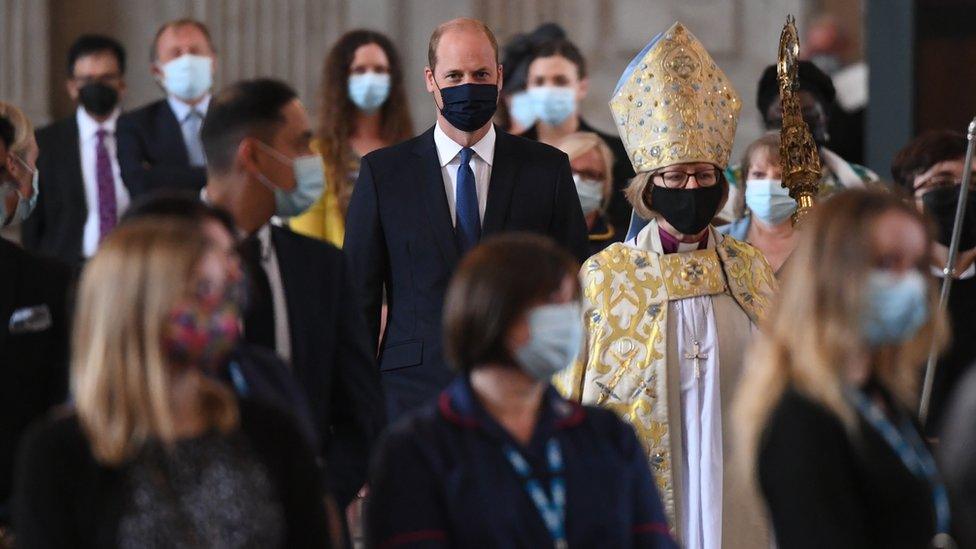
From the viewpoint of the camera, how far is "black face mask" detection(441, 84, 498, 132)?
677 cm

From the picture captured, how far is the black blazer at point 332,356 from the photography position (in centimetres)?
502

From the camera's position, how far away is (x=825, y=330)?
406cm

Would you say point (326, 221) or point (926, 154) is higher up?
point (926, 154)

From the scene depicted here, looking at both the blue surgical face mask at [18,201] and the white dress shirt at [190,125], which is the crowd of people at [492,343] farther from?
the white dress shirt at [190,125]

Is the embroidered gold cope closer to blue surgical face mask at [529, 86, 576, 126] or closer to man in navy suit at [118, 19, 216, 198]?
man in navy suit at [118, 19, 216, 198]

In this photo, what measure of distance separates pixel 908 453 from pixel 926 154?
13.7 ft

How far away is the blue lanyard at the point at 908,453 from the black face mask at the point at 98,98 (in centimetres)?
610

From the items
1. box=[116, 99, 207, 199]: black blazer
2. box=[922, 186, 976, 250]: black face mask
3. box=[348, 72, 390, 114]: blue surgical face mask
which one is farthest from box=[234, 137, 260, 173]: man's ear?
box=[348, 72, 390, 114]: blue surgical face mask

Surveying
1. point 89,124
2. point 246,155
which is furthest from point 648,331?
point 89,124

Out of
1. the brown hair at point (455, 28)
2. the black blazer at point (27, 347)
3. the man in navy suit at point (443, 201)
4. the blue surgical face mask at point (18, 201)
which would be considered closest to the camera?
the black blazer at point (27, 347)

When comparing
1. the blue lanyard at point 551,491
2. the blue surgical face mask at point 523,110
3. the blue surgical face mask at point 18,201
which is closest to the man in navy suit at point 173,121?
the blue surgical face mask at point 523,110

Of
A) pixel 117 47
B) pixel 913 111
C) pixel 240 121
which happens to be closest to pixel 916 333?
pixel 240 121

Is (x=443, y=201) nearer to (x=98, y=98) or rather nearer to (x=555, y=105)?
(x=555, y=105)

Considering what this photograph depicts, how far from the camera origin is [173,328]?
3.87 metres
